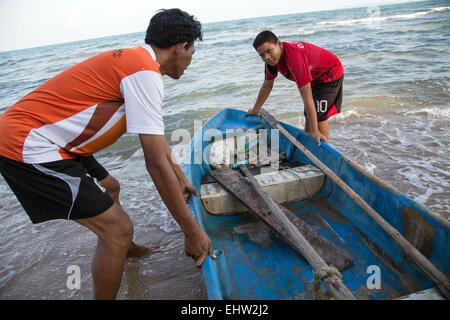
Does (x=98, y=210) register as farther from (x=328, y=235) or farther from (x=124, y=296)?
(x=328, y=235)

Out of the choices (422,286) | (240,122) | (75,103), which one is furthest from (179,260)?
(240,122)

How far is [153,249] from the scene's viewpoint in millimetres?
2930

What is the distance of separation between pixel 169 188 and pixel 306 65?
2.35 metres

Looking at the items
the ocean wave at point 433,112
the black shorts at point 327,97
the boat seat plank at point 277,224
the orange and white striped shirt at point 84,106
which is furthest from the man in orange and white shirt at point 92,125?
the ocean wave at point 433,112

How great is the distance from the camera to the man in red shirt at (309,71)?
3.02 m

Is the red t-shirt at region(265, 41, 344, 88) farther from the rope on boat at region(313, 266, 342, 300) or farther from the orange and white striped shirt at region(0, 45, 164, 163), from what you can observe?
the rope on boat at region(313, 266, 342, 300)

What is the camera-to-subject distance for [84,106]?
58.7 inches

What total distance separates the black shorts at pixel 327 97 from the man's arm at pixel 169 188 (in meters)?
2.82

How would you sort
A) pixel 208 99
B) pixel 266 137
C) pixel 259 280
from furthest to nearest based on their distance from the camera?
pixel 208 99, pixel 266 137, pixel 259 280

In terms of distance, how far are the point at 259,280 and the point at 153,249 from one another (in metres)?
1.37

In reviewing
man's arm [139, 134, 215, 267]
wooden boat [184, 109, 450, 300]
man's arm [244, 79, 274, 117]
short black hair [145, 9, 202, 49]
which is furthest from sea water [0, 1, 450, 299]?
short black hair [145, 9, 202, 49]

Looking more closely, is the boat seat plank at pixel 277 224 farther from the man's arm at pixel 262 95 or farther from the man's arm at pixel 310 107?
the man's arm at pixel 262 95

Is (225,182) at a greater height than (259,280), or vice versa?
(225,182)

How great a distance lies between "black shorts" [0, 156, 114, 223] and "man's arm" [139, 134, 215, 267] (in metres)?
0.47
